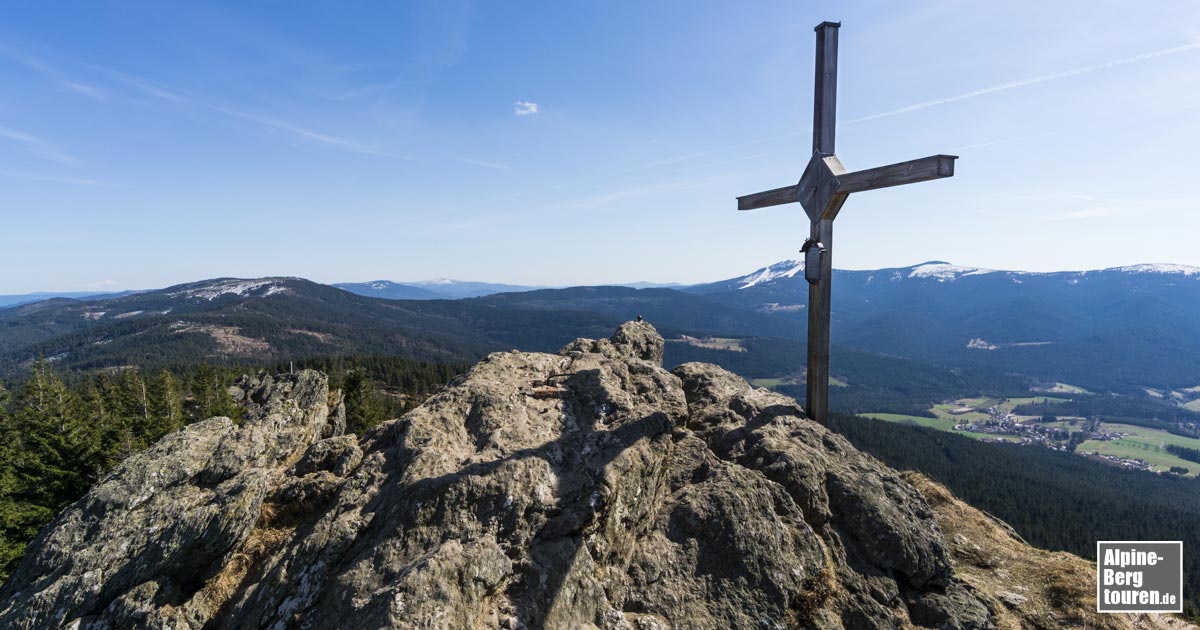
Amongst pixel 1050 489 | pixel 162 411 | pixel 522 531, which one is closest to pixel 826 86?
pixel 522 531

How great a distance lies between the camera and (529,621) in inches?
284

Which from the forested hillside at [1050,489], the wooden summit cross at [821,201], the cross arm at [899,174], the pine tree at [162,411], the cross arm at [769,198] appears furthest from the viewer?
the forested hillside at [1050,489]

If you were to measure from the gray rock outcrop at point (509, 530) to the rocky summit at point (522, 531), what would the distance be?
0.04 meters

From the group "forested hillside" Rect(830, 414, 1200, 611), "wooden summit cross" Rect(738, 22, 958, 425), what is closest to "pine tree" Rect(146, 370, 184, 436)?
"wooden summit cross" Rect(738, 22, 958, 425)

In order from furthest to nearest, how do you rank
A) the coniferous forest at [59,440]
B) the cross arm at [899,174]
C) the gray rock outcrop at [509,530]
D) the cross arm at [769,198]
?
the coniferous forest at [59,440] < the cross arm at [769,198] < the cross arm at [899,174] < the gray rock outcrop at [509,530]

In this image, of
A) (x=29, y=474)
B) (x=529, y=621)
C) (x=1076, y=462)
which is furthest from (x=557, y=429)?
(x=1076, y=462)

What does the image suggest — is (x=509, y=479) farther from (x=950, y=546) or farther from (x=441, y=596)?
(x=950, y=546)

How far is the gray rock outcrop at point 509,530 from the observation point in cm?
754

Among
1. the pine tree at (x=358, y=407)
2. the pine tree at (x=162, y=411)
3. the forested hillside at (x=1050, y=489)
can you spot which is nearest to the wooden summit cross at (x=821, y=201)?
the pine tree at (x=162, y=411)

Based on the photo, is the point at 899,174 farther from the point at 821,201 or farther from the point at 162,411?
the point at 162,411

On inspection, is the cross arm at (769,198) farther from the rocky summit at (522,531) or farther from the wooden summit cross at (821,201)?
the rocky summit at (522,531)

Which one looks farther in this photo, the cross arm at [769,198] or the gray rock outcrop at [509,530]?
the cross arm at [769,198]

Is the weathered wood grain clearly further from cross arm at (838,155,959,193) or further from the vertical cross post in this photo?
cross arm at (838,155,959,193)

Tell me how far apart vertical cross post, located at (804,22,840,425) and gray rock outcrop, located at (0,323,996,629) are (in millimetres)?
2279
